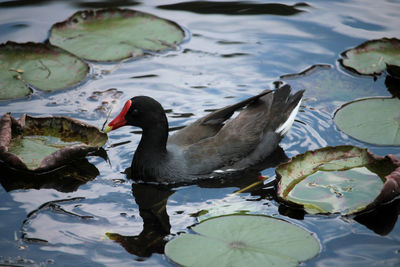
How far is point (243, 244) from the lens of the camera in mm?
3990

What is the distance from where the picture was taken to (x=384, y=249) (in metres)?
4.16

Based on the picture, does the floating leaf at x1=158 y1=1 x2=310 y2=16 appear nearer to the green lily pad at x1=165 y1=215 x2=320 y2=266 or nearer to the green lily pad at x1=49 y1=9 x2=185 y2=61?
the green lily pad at x1=49 y1=9 x2=185 y2=61

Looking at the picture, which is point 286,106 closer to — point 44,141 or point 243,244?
point 243,244

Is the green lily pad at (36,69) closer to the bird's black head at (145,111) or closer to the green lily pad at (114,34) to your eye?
the green lily pad at (114,34)

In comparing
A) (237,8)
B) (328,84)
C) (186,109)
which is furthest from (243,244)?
(237,8)

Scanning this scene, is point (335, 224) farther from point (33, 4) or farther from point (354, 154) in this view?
point (33, 4)

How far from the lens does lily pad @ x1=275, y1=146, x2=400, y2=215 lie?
450 cm

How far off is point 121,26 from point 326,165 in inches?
135

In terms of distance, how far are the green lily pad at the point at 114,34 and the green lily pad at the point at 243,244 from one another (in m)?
3.22

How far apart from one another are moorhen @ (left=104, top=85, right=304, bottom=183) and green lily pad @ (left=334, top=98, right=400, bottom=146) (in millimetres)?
511

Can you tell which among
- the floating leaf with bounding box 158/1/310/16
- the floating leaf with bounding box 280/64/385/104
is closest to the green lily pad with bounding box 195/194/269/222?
the floating leaf with bounding box 280/64/385/104

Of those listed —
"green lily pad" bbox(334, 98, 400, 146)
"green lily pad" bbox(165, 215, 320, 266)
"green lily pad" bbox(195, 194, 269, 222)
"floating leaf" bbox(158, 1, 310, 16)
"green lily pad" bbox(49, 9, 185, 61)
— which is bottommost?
"green lily pad" bbox(195, 194, 269, 222)

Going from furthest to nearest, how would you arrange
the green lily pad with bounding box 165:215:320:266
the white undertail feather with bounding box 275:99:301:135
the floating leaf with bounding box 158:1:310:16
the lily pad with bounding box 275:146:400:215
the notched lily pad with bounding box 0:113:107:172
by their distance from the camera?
the floating leaf with bounding box 158:1:310:16
the white undertail feather with bounding box 275:99:301:135
the notched lily pad with bounding box 0:113:107:172
the lily pad with bounding box 275:146:400:215
the green lily pad with bounding box 165:215:320:266

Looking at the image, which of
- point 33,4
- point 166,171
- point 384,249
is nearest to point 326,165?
point 384,249
